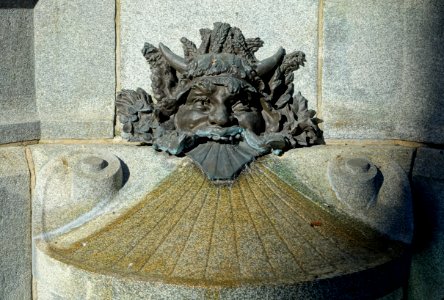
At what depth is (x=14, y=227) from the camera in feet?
16.7

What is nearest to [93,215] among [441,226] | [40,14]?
[40,14]

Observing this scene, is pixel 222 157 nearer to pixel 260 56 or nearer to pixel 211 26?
pixel 260 56

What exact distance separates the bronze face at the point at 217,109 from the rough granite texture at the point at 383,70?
69 centimetres

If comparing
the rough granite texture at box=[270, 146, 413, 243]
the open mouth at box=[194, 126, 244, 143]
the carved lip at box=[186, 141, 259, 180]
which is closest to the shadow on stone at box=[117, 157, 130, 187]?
the carved lip at box=[186, 141, 259, 180]

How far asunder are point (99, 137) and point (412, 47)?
2.57 meters

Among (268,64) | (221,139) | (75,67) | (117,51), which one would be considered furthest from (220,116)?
(75,67)

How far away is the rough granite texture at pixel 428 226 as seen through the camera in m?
4.84

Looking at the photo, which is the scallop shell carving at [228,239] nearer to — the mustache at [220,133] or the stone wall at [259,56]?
the mustache at [220,133]

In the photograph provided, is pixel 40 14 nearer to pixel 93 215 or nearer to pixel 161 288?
pixel 93 215

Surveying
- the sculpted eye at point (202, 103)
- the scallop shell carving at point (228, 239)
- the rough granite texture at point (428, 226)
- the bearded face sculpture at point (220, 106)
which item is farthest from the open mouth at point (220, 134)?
the rough granite texture at point (428, 226)

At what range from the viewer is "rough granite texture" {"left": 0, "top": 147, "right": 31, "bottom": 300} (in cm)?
505

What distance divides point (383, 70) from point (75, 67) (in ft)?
8.07

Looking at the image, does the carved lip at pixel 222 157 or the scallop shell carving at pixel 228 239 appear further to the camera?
the carved lip at pixel 222 157

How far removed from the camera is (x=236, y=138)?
4.97 meters
